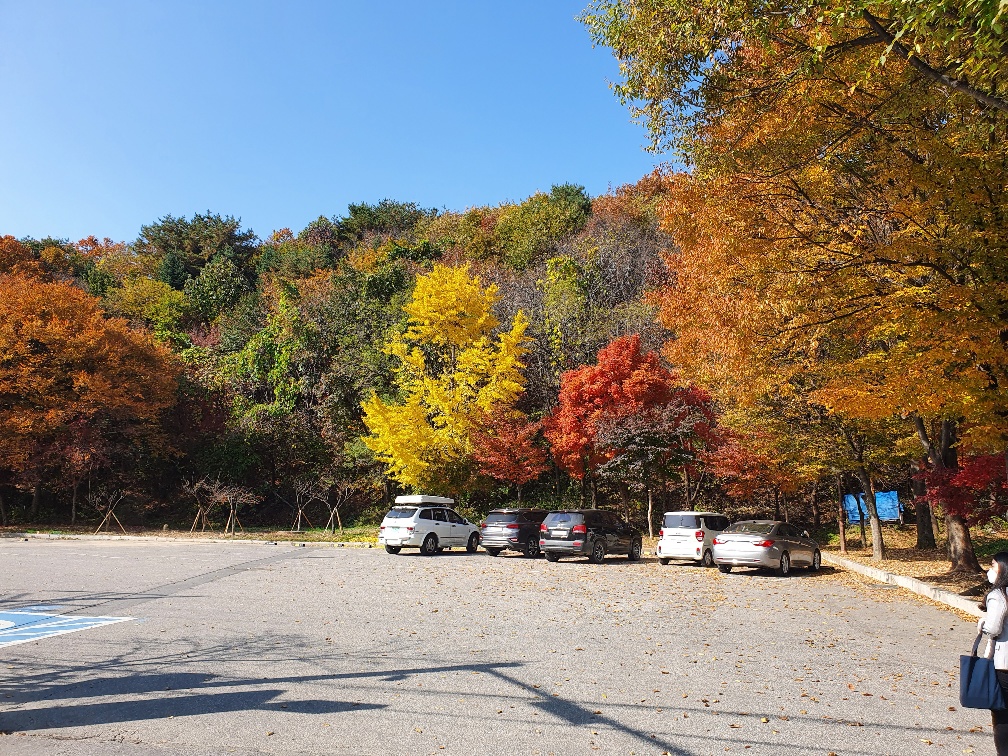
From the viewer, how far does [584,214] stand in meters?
52.2

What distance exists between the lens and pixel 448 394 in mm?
30781

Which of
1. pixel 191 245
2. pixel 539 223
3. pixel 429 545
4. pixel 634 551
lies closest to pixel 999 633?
pixel 634 551

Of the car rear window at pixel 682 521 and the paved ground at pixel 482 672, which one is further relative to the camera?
the car rear window at pixel 682 521

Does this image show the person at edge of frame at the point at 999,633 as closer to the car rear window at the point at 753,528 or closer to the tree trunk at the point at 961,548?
the tree trunk at the point at 961,548

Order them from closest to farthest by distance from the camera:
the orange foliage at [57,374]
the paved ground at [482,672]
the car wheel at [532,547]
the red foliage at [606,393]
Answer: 1. the paved ground at [482,672]
2. the car wheel at [532,547]
3. the red foliage at [606,393]
4. the orange foliage at [57,374]

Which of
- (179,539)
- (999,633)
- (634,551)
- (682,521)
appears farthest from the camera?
(179,539)

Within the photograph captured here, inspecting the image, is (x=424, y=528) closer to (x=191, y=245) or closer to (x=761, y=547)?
(x=761, y=547)

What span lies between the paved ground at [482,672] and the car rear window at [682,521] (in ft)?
18.7

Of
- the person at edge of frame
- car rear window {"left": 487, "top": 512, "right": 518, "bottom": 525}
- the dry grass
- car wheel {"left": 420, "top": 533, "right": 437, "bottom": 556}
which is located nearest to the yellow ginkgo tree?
the dry grass

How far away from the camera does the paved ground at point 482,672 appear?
580 cm

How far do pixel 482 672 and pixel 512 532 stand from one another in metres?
15.7

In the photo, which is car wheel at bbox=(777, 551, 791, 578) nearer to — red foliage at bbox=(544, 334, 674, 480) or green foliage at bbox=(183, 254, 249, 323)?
red foliage at bbox=(544, 334, 674, 480)

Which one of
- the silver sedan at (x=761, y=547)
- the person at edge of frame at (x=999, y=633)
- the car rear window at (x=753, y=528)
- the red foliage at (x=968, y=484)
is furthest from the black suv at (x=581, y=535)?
the person at edge of frame at (x=999, y=633)

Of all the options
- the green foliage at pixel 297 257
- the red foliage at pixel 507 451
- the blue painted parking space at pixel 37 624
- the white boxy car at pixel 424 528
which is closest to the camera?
the blue painted parking space at pixel 37 624
